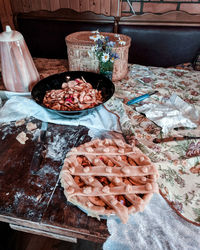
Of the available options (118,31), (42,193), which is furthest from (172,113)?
(118,31)

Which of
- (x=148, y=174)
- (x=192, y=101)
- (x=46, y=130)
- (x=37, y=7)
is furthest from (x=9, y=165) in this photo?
(x=37, y=7)

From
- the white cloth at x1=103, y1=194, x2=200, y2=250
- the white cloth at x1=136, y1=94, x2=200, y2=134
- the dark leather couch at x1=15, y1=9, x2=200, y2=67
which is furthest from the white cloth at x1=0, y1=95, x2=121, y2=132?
the dark leather couch at x1=15, y1=9, x2=200, y2=67

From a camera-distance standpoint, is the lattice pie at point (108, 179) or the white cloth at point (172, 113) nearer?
the lattice pie at point (108, 179)

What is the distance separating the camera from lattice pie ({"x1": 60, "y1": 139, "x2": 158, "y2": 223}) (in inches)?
19.7

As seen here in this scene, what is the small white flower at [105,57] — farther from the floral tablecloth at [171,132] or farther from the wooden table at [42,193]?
the wooden table at [42,193]

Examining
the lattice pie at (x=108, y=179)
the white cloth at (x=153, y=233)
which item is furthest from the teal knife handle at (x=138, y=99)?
the white cloth at (x=153, y=233)

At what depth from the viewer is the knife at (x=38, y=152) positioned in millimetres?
698

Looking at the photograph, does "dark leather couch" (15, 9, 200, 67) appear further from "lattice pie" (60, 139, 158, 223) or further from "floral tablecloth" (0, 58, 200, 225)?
"lattice pie" (60, 139, 158, 223)

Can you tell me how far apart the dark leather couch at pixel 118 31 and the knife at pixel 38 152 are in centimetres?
158

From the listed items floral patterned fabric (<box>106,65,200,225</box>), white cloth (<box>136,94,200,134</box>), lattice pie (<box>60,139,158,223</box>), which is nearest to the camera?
lattice pie (<box>60,139,158,223</box>)

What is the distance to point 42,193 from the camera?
62 cm

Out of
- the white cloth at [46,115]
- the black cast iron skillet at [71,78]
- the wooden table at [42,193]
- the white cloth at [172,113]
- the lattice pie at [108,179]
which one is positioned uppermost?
the black cast iron skillet at [71,78]

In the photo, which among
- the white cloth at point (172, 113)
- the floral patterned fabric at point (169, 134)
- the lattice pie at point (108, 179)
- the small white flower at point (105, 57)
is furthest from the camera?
the small white flower at point (105, 57)

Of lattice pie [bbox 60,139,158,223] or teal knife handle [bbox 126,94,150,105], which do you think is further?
teal knife handle [bbox 126,94,150,105]
